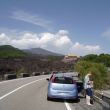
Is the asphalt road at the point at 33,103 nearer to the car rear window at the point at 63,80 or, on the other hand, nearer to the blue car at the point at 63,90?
the blue car at the point at 63,90

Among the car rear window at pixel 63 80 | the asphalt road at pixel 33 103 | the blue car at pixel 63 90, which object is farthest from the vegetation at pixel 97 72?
the blue car at pixel 63 90

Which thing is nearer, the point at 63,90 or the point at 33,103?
the point at 33,103

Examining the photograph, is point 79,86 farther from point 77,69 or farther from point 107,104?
point 77,69

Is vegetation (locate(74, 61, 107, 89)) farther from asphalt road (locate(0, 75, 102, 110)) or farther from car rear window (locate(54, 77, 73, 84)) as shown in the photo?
car rear window (locate(54, 77, 73, 84))

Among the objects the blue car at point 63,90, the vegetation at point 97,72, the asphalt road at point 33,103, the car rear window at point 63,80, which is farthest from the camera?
the vegetation at point 97,72

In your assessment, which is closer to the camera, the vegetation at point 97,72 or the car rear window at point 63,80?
the car rear window at point 63,80

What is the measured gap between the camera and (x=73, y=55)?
126 meters

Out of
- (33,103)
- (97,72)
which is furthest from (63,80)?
(97,72)

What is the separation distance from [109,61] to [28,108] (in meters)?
143

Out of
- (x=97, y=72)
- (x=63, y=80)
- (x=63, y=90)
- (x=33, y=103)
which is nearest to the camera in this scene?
(x=33, y=103)

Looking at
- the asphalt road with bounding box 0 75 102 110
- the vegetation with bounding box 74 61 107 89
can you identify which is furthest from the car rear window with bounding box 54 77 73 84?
the vegetation with bounding box 74 61 107 89

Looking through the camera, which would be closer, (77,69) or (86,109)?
(86,109)

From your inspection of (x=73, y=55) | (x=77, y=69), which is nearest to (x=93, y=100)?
(x=77, y=69)

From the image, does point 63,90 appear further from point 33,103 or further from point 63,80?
point 33,103
